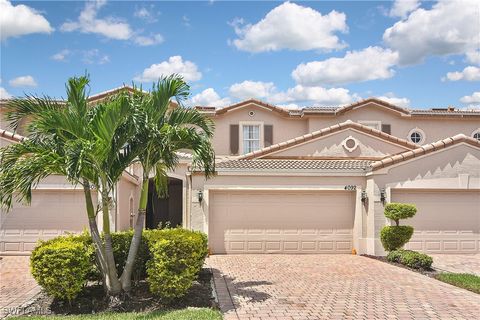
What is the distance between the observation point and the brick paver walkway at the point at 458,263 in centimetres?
1355

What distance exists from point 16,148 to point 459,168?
1462cm

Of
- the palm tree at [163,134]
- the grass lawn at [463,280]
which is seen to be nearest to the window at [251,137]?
the grass lawn at [463,280]

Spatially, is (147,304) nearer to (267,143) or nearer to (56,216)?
(56,216)

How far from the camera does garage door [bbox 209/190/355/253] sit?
16828 millimetres

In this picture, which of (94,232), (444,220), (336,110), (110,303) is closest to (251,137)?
(336,110)

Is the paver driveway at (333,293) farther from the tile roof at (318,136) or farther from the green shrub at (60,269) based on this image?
the tile roof at (318,136)

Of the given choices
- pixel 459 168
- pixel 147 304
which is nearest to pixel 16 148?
pixel 147 304

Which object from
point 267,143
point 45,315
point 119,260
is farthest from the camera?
point 267,143

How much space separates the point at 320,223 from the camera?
17109mm

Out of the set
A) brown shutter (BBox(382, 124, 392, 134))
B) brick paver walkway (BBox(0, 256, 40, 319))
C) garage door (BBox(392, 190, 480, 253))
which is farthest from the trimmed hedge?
brown shutter (BBox(382, 124, 392, 134))

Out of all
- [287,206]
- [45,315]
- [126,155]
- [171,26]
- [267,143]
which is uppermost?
[171,26]

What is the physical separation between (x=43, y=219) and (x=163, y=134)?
370 inches

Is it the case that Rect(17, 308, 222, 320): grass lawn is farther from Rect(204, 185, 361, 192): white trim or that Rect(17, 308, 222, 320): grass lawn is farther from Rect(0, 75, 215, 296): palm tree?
Rect(204, 185, 361, 192): white trim

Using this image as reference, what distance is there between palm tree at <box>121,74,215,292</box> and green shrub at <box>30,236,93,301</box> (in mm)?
934
